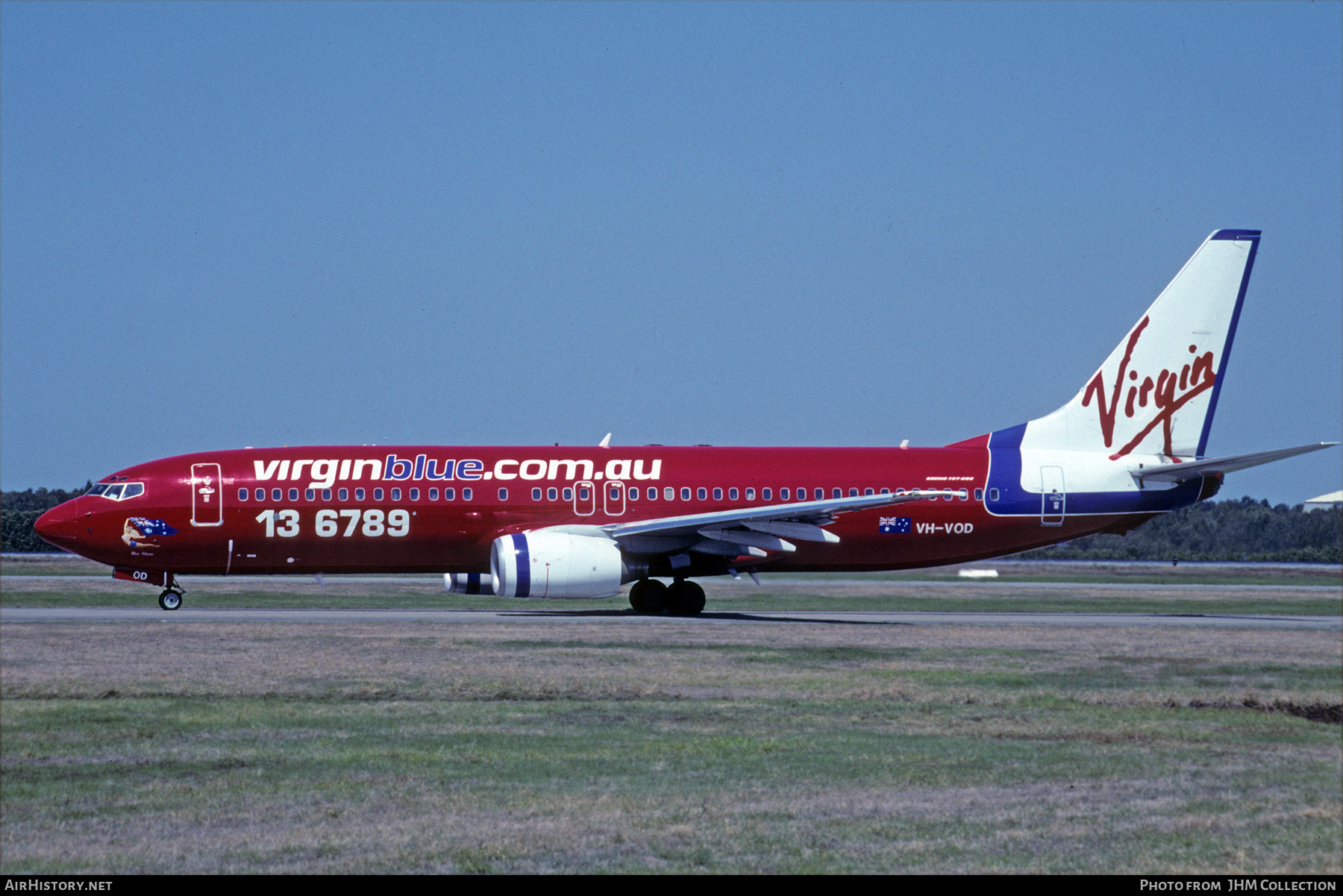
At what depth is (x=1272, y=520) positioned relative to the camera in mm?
92062

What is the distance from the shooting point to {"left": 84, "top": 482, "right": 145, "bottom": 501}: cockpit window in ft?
108

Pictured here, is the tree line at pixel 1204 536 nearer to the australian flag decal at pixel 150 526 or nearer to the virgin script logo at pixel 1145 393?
the virgin script logo at pixel 1145 393

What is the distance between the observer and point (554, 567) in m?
30.8

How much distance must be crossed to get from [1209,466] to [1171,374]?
362 cm

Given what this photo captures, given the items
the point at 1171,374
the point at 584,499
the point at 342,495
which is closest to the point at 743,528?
the point at 584,499

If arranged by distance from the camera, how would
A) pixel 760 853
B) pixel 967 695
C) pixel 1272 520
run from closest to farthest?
1. pixel 760 853
2. pixel 967 695
3. pixel 1272 520

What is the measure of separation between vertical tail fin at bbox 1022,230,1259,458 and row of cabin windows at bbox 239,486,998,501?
348 centimetres

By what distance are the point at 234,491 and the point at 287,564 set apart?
215cm

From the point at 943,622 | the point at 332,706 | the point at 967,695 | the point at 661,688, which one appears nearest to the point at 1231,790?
the point at 967,695

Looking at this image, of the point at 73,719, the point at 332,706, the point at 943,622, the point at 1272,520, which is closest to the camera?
the point at 73,719

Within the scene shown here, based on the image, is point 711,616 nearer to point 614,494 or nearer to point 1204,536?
point 614,494

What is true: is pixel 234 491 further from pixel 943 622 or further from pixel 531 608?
pixel 943 622

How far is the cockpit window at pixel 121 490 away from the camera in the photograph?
108 ft

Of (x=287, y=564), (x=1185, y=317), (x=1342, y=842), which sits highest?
(x=1185, y=317)
